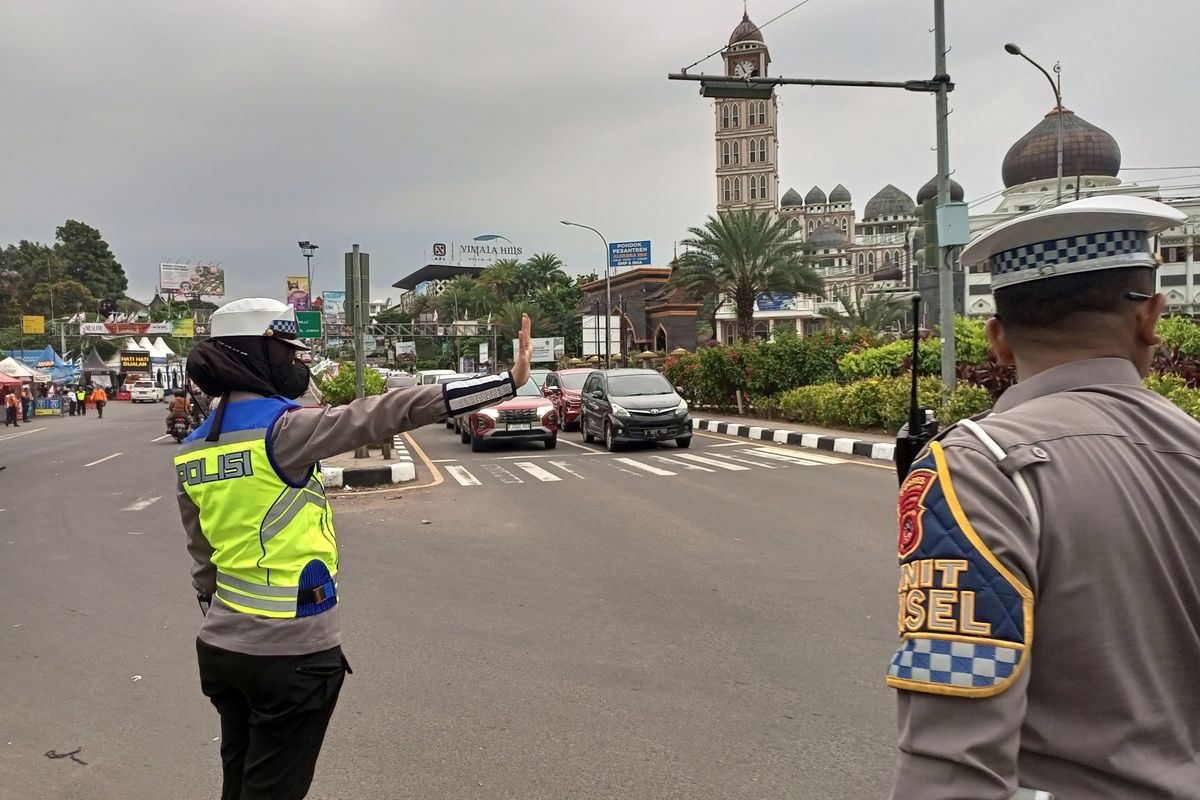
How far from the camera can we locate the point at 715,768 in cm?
348

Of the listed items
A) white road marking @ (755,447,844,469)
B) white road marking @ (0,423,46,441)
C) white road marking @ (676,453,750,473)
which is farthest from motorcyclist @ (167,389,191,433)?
white road marking @ (755,447,844,469)

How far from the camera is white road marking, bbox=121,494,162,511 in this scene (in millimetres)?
11156

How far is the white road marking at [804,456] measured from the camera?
1402 centimetres

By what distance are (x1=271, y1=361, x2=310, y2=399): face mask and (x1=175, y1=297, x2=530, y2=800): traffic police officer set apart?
15 mm

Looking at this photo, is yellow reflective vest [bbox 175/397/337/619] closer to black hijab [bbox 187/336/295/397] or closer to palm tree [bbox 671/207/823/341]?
black hijab [bbox 187/336/295/397]

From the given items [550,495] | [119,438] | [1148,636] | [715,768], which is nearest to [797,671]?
[715,768]

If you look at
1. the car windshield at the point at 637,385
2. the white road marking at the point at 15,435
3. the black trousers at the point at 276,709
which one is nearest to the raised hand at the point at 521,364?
the black trousers at the point at 276,709

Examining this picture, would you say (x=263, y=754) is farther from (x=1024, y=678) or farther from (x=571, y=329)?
(x=571, y=329)

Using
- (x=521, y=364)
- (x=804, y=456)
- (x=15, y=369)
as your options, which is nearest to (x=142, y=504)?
(x=804, y=456)

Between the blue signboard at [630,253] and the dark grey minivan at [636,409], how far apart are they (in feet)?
177

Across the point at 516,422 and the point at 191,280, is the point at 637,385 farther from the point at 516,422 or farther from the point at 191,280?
the point at 191,280

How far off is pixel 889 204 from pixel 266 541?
146009 millimetres

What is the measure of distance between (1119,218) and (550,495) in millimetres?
10015

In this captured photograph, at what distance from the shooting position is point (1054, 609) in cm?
124
